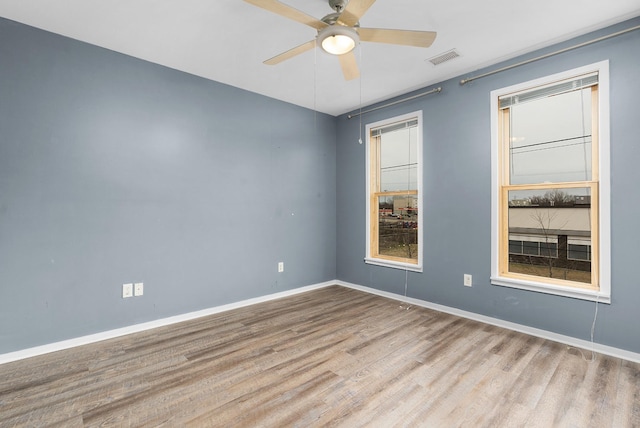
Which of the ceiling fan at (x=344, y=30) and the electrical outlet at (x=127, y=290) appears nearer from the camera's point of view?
the ceiling fan at (x=344, y=30)

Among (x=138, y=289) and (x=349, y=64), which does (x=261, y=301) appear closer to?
(x=138, y=289)

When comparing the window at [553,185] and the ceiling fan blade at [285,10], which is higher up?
the ceiling fan blade at [285,10]

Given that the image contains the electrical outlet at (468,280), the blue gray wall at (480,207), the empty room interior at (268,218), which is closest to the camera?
the empty room interior at (268,218)

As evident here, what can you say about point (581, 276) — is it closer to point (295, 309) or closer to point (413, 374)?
point (413, 374)

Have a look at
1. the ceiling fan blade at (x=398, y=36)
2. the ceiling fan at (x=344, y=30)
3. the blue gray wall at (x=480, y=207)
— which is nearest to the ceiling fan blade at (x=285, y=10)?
the ceiling fan at (x=344, y=30)

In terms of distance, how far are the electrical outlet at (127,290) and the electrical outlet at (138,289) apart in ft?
0.10

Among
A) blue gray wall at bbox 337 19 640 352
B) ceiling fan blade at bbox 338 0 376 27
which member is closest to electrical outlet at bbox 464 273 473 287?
blue gray wall at bbox 337 19 640 352

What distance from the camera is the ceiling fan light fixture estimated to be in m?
1.82

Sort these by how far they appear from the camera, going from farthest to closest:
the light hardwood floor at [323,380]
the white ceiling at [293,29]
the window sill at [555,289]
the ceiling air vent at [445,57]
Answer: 1. the ceiling air vent at [445,57]
2. the window sill at [555,289]
3. the white ceiling at [293,29]
4. the light hardwood floor at [323,380]

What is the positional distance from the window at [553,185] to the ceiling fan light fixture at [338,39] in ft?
6.62

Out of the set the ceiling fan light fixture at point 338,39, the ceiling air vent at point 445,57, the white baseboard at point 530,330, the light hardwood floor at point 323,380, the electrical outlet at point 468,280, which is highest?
the ceiling air vent at point 445,57

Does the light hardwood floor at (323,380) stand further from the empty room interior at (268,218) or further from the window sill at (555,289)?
the window sill at (555,289)

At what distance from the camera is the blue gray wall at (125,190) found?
247 centimetres

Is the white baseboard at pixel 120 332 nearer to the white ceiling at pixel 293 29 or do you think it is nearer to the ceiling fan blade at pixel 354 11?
the white ceiling at pixel 293 29
